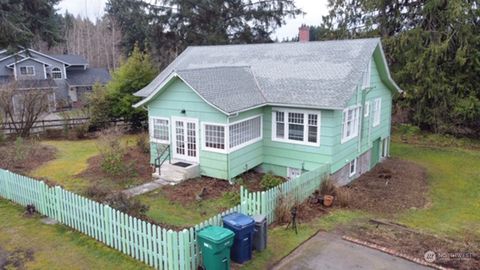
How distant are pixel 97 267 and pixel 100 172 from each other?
8401 millimetres

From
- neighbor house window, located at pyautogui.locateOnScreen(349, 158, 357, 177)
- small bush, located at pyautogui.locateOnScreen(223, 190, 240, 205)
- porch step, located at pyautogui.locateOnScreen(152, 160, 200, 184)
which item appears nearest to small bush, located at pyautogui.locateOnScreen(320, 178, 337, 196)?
small bush, located at pyautogui.locateOnScreen(223, 190, 240, 205)

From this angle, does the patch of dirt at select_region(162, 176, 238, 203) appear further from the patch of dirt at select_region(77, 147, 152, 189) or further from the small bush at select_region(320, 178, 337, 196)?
the small bush at select_region(320, 178, 337, 196)

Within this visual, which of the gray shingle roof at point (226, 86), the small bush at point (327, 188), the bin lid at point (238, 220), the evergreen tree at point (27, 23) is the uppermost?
the evergreen tree at point (27, 23)

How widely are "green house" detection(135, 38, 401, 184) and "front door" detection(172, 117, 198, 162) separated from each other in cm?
4

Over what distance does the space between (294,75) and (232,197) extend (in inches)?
255

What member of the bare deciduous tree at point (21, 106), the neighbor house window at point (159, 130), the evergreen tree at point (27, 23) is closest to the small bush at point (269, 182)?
the neighbor house window at point (159, 130)

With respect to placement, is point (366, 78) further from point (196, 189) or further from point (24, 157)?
point (24, 157)

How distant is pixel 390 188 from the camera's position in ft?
51.5

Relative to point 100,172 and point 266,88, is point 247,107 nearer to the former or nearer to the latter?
point 266,88

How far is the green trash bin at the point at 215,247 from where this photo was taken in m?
7.37

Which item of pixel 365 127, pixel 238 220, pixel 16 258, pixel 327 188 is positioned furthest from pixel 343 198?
pixel 16 258

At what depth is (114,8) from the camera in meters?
43.2

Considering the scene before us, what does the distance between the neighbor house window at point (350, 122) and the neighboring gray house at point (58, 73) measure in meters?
31.9

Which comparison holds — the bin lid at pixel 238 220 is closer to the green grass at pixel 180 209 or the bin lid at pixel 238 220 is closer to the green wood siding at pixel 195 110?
the green grass at pixel 180 209
